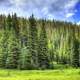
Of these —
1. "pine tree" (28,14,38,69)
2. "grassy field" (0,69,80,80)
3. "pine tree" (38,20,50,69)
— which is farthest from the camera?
"pine tree" (38,20,50,69)

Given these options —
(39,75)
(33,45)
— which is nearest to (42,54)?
(33,45)

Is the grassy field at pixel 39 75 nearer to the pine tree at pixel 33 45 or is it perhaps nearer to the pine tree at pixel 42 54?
the pine tree at pixel 33 45

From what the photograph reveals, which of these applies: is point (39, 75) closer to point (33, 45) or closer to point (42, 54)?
point (42, 54)

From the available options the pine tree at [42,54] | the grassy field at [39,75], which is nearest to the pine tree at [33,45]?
the pine tree at [42,54]

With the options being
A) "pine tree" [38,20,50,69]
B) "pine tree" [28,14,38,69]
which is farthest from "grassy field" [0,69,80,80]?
"pine tree" [38,20,50,69]

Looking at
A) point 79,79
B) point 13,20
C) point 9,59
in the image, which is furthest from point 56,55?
point 79,79

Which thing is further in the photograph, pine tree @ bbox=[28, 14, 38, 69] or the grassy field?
pine tree @ bbox=[28, 14, 38, 69]

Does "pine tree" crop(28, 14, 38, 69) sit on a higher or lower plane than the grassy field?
higher

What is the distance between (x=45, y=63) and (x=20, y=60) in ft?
32.1

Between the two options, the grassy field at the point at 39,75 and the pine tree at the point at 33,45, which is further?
the pine tree at the point at 33,45

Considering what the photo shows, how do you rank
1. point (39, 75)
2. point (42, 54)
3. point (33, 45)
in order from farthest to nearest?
1. point (33, 45)
2. point (42, 54)
3. point (39, 75)

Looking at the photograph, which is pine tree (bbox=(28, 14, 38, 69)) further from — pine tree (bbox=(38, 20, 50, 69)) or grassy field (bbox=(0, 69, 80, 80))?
grassy field (bbox=(0, 69, 80, 80))

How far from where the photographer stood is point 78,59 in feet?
365

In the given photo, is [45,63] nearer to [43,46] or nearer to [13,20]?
[43,46]
